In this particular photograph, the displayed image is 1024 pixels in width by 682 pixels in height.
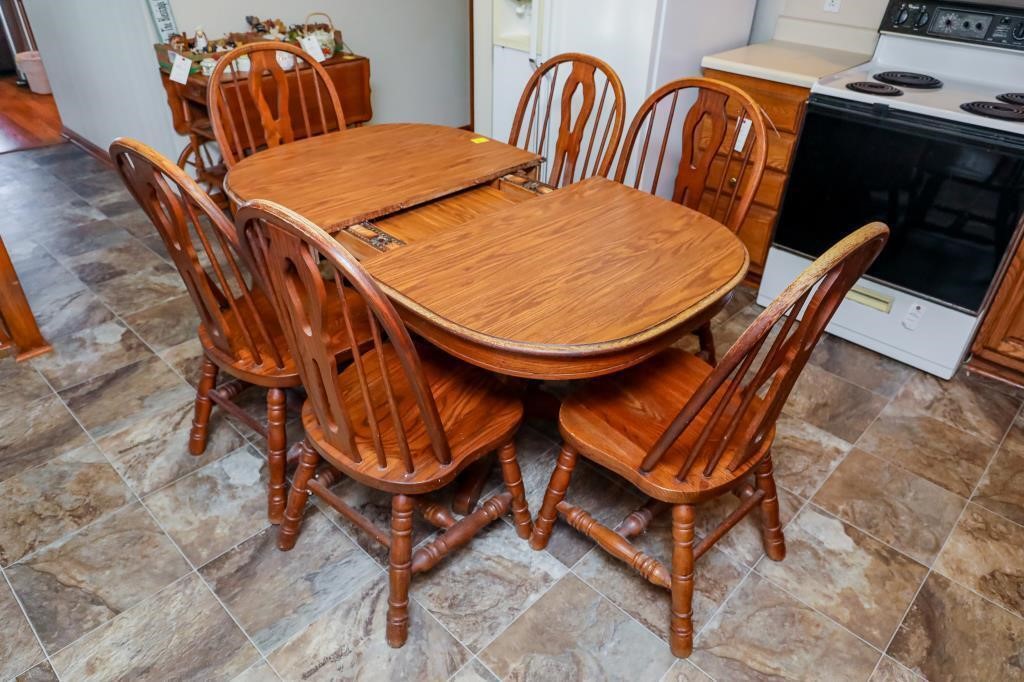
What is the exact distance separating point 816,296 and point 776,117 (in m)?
1.65

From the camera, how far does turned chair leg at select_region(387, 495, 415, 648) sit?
1.43 metres

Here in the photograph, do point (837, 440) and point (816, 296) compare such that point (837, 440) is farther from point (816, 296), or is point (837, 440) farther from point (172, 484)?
point (172, 484)

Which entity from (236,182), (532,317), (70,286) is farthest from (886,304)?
(70,286)

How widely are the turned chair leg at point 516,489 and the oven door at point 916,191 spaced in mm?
A: 1532

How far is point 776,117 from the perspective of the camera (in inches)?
98.0

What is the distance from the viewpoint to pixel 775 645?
152cm

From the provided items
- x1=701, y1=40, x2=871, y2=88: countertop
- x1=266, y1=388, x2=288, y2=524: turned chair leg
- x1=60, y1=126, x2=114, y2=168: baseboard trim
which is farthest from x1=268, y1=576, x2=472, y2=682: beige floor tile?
x1=60, y1=126, x2=114, y2=168: baseboard trim

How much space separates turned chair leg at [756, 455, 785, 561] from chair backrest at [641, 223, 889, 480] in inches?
7.1

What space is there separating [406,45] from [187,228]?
2.99 metres

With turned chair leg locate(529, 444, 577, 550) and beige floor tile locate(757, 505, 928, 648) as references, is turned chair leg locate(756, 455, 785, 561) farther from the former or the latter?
turned chair leg locate(529, 444, 577, 550)

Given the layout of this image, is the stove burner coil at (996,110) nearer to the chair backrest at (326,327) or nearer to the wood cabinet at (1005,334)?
the wood cabinet at (1005,334)

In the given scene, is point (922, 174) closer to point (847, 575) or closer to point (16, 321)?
point (847, 575)

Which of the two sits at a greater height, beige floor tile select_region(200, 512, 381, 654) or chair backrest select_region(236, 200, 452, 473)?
chair backrest select_region(236, 200, 452, 473)

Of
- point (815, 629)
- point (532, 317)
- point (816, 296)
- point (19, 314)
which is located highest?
point (816, 296)
